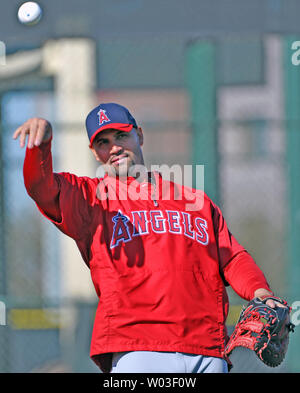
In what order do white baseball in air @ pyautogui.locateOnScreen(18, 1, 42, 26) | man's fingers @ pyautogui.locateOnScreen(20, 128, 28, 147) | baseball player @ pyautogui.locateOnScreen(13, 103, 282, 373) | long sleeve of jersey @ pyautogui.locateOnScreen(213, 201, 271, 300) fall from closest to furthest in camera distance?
man's fingers @ pyautogui.locateOnScreen(20, 128, 28, 147) → baseball player @ pyautogui.locateOnScreen(13, 103, 282, 373) → long sleeve of jersey @ pyautogui.locateOnScreen(213, 201, 271, 300) → white baseball in air @ pyautogui.locateOnScreen(18, 1, 42, 26)

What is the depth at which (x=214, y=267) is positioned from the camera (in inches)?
95.9

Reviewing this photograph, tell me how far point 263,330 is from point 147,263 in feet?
1.47

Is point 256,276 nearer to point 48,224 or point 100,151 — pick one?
point 100,151

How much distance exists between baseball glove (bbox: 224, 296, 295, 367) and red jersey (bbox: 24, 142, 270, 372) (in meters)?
0.06

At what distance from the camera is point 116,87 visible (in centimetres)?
609

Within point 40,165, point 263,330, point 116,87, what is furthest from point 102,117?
point 116,87

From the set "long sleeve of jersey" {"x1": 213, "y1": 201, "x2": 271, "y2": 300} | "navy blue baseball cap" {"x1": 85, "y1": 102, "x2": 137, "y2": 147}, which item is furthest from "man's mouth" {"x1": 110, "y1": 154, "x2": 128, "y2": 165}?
Answer: "long sleeve of jersey" {"x1": 213, "y1": 201, "x2": 271, "y2": 300}

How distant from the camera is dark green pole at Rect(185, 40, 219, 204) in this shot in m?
5.21

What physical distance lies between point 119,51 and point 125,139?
3513 mm

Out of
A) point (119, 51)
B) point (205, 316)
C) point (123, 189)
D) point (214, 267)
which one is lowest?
point (205, 316)

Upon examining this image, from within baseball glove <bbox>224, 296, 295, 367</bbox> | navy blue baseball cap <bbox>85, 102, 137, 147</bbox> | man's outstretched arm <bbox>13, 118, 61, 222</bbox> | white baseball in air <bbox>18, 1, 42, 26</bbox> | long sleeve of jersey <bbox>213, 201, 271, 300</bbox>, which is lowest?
baseball glove <bbox>224, 296, 295, 367</bbox>

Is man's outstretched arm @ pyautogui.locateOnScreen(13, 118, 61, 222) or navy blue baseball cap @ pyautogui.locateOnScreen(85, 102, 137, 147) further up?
navy blue baseball cap @ pyautogui.locateOnScreen(85, 102, 137, 147)

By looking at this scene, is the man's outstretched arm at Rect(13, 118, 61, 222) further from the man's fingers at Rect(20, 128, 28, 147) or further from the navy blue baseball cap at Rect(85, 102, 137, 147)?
the navy blue baseball cap at Rect(85, 102, 137, 147)
